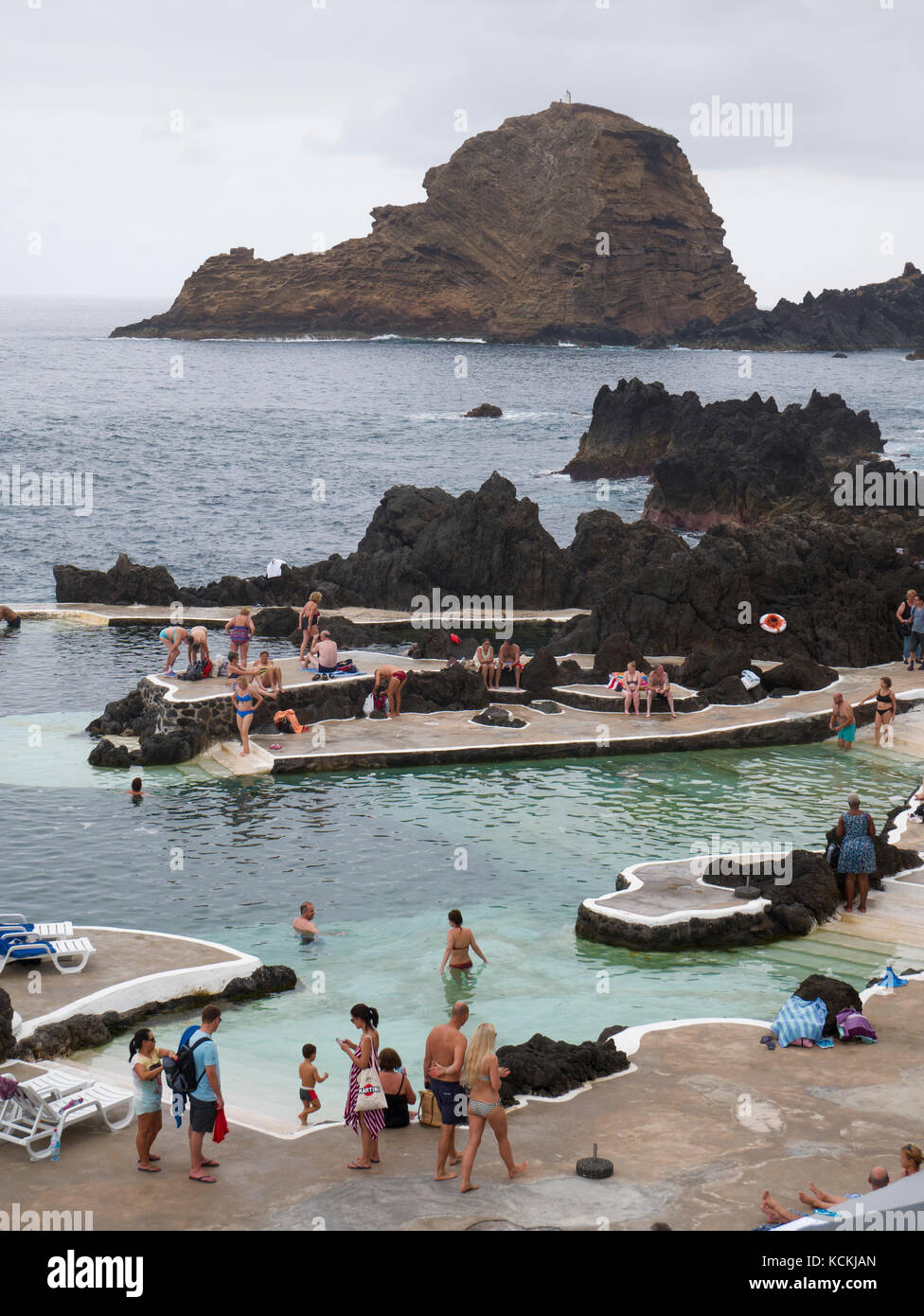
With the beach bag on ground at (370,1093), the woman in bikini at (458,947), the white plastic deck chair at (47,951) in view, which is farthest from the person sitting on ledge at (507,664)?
the beach bag on ground at (370,1093)

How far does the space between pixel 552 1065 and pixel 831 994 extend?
146 inches

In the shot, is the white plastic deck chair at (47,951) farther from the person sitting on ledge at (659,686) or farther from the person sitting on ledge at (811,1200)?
the person sitting on ledge at (659,686)

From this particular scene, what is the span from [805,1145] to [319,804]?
1504 cm

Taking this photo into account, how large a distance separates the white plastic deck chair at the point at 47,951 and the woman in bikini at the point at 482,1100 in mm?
7516

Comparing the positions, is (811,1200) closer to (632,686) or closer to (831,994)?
(831,994)

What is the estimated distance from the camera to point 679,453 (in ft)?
214

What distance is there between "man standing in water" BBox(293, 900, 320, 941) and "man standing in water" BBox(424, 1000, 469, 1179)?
7850 mm

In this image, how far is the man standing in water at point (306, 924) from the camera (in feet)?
68.0

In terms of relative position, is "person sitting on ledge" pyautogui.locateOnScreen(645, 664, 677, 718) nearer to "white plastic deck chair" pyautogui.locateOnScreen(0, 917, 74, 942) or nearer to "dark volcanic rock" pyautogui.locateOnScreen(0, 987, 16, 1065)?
"white plastic deck chair" pyautogui.locateOnScreen(0, 917, 74, 942)

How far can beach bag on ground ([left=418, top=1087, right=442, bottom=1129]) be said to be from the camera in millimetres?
13875

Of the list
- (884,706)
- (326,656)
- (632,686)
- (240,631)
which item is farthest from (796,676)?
(240,631)

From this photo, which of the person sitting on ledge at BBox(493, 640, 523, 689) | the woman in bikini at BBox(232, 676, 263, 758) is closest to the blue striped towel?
the woman in bikini at BBox(232, 676, 263, 758)
